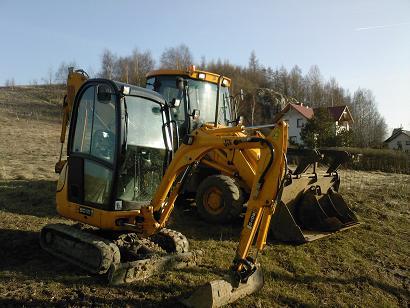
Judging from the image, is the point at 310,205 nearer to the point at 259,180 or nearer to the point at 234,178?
the point at 234,178

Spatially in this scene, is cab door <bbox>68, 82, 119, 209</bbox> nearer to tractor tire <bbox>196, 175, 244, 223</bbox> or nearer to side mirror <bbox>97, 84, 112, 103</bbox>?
side mirror <bbox>97, 84, 112, 103</bbox>

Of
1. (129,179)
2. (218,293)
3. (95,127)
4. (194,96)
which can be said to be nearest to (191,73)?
(194,96)

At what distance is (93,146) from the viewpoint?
588 centimetres

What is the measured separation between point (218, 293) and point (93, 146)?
8.73 ft

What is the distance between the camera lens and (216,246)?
731cm

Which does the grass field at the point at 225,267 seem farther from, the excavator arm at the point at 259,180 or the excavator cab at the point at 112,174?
the excavator arm at the point at 259,180

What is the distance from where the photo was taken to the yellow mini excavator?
522cm

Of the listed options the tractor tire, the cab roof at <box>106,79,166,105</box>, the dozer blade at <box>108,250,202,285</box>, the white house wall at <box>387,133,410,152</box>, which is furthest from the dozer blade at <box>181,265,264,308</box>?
the white house wall at <box>387,133,410,152</box>

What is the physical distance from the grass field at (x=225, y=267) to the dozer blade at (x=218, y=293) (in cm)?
16

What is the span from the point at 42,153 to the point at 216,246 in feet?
50.5

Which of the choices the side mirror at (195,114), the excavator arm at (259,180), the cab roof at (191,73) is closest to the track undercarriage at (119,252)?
the excavator arm at (259,180)

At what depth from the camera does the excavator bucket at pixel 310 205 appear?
24.8 ft

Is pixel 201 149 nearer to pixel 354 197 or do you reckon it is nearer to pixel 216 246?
pixel 216 246

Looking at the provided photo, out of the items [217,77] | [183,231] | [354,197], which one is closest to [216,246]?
[183,231]
